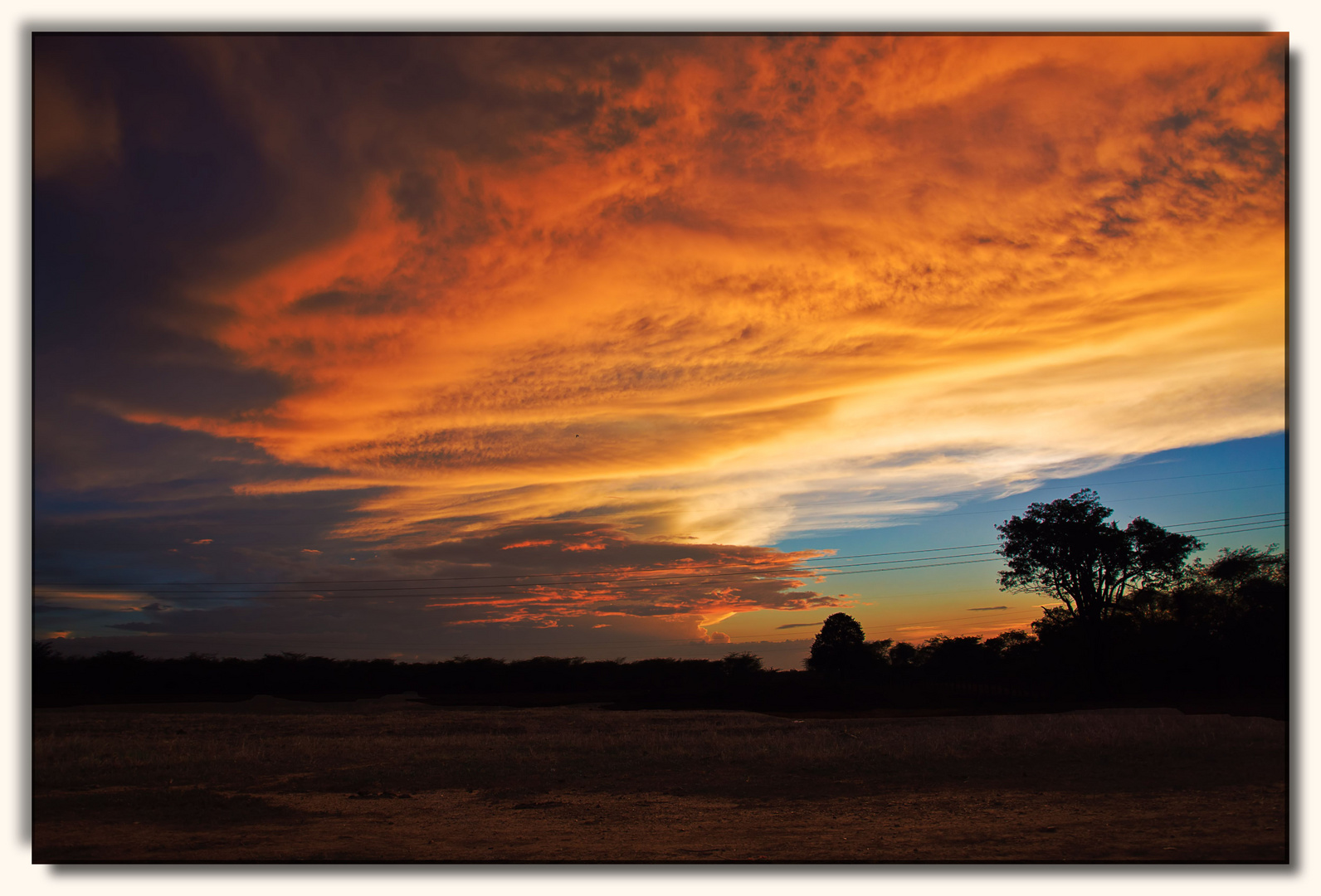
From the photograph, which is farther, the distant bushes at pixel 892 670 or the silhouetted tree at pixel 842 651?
the silhouetted tree at pixel 842 651

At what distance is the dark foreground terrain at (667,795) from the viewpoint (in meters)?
8.84

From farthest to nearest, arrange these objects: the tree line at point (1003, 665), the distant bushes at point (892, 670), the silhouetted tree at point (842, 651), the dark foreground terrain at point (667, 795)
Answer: the silhouetted tree at point (842, 651) < the tree line at point (1003, 665) < the distant bushes at point (892, 670) < the dark foreground terrain at point (667, 795)

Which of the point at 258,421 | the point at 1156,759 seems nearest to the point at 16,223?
the point at 258,421

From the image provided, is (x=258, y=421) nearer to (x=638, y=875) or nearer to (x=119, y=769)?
(x=119, y=769)

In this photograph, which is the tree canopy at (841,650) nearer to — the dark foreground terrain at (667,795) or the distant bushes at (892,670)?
the distant bushes at (892,670)

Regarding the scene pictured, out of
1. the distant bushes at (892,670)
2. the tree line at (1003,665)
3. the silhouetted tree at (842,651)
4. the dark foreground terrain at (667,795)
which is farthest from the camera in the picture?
the silhouetted tree at (842,651)

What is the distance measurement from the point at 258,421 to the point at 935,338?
10.2 m

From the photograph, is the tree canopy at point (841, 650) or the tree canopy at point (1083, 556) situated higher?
the tree canopy at point (1083, 556)

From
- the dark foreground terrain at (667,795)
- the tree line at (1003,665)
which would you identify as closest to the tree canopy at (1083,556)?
the tree line at (1003,665)

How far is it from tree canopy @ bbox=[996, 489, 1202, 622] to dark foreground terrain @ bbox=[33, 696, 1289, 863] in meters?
4.26

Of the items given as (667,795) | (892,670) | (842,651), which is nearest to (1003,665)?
(892,670)

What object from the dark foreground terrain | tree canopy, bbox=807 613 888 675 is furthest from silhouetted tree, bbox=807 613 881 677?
the dark foreground terrain

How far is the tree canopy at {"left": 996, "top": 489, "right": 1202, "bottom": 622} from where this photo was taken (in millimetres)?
19678

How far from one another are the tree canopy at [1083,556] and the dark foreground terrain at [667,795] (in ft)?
14.0
